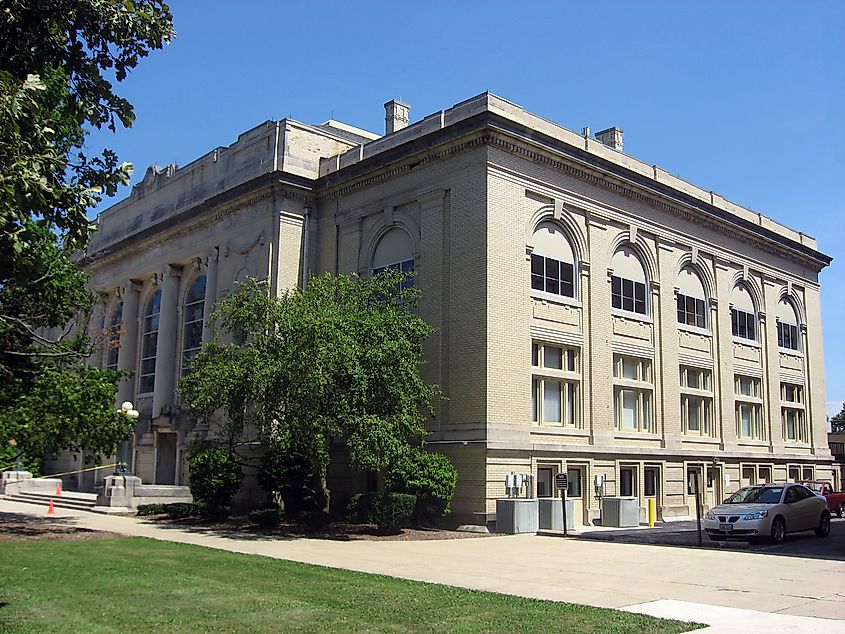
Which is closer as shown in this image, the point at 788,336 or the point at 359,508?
the point at 359,508

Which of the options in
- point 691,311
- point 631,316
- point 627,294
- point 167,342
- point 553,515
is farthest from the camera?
point 167,342

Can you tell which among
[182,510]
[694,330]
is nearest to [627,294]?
[694,330]

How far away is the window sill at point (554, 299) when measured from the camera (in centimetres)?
3042

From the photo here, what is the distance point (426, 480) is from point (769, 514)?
9758 millimetres

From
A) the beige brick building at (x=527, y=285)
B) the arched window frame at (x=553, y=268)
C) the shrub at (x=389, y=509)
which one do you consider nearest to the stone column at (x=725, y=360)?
the beige brick building at (x=527, y=285)

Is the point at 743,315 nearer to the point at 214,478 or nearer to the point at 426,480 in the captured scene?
the point at 426,480

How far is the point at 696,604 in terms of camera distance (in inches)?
491

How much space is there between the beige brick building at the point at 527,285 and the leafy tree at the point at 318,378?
370 centimetres

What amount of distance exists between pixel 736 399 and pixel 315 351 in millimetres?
24029

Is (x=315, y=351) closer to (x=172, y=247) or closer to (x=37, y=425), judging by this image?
(x=37, y=425)

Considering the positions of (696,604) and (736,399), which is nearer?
(696,604)

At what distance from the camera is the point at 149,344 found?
149 feet

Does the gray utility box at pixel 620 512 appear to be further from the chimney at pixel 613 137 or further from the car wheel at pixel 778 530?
the chimney at pixel 613 137

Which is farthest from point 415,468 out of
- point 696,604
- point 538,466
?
point 696,604
